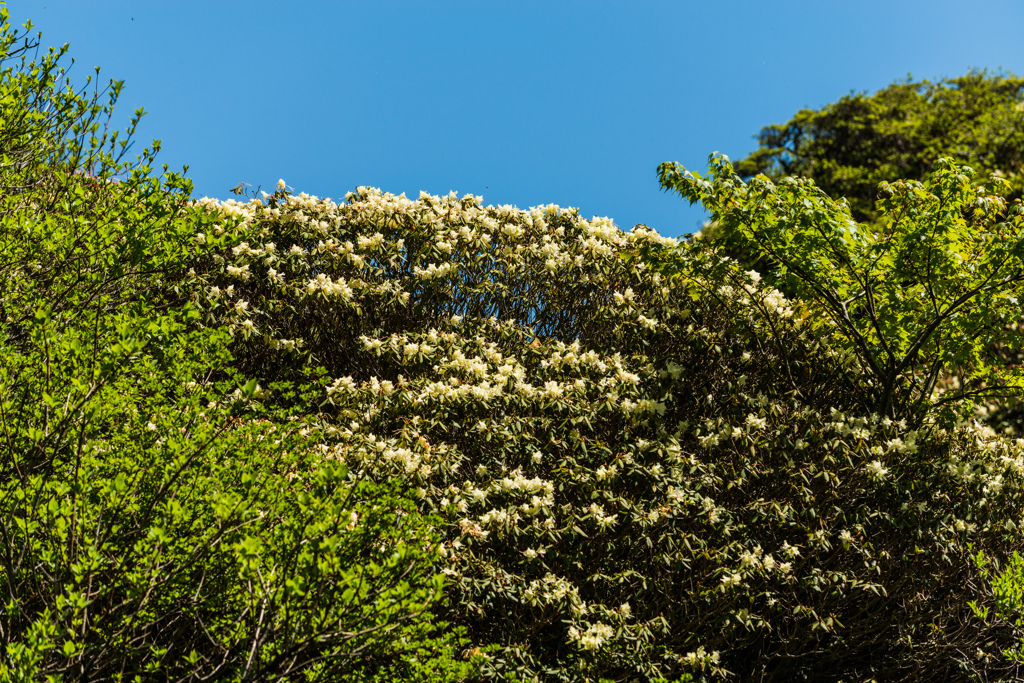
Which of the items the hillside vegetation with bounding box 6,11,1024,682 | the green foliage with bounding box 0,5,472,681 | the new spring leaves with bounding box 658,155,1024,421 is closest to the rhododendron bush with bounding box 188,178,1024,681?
the hillside vegetation with bounding box 6,11,1024,682

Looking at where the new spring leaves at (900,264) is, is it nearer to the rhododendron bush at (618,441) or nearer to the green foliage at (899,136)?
the rhododendron bush at (618,441)

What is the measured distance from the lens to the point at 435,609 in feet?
19.1

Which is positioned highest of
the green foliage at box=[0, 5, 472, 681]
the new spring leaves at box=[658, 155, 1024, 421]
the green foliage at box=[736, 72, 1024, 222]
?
the green foliage at box=[736, 72, 1024, 222]

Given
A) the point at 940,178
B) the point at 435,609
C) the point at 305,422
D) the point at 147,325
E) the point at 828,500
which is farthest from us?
the point at 940,178

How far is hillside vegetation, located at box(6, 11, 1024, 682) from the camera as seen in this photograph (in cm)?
427

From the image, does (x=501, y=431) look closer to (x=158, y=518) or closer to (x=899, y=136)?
(x=158, y=518)

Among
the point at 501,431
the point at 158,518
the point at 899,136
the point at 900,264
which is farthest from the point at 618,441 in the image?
the point at 899,136

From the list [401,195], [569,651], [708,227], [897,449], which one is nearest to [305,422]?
[569,651]

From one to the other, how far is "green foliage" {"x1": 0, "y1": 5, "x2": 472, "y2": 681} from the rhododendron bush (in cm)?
85

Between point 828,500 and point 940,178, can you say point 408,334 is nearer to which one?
point 828,500

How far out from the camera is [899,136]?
26109 millimetres

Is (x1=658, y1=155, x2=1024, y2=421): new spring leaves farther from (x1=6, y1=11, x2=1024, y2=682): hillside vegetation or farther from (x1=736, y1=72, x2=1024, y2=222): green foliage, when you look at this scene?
(x1=736, y1=72, x2=1024, y2=222): green foliage

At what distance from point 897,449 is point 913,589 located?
1320mm

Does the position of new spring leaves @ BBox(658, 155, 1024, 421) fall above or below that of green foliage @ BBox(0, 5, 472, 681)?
above
